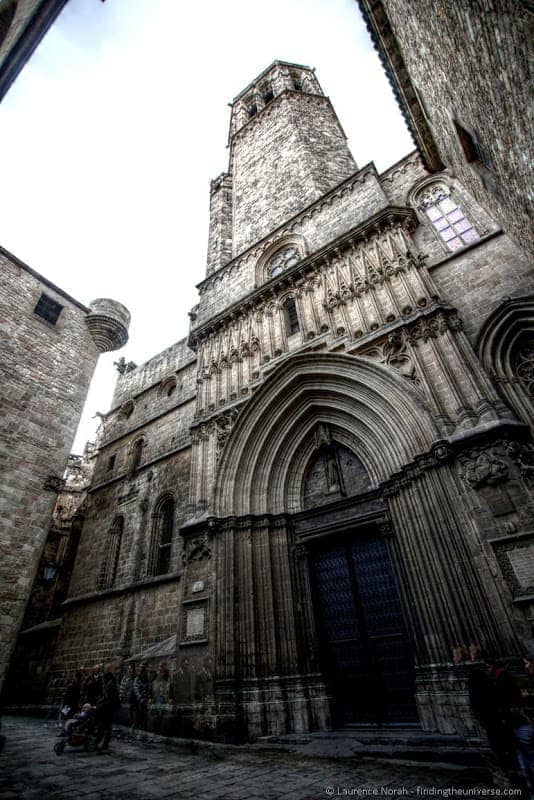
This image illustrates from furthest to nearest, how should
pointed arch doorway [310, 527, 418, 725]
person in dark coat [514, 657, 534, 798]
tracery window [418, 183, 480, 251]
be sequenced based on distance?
1. tracery window [418, 183, 480, 251]
2. pointed arch doorway [310, 527, 418, 725]
3. person in dark coat [514, 657, 534, 798]

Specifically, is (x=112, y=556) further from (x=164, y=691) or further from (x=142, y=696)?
(x=164, y=691)

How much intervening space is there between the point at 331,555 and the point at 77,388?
1088 centimetres

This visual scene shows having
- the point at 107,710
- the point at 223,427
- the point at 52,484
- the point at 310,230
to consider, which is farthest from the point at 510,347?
the point at 52,484

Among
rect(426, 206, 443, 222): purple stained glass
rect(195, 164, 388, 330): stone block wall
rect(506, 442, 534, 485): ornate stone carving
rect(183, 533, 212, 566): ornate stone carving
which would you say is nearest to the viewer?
rect(506, 442, 534, 485): ornate stone carving

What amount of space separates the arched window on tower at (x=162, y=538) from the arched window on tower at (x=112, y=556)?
6.41ft

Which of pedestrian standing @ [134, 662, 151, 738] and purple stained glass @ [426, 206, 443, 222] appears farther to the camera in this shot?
purple stained glass @ [426, 206, 443, 222]

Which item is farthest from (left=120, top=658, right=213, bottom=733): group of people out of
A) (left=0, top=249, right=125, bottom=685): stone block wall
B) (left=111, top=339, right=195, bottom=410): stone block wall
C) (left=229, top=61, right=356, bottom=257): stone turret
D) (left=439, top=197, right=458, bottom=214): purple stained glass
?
(left=229, top=61, right=356, bottom=257): stone turret

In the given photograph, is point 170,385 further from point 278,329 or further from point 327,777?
point 327,777

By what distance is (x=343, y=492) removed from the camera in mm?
8086

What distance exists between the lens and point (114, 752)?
589cm

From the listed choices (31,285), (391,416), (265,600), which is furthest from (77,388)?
(391,416)

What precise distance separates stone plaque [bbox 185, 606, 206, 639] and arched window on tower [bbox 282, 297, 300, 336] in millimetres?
6892

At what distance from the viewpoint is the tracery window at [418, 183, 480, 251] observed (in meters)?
9.12

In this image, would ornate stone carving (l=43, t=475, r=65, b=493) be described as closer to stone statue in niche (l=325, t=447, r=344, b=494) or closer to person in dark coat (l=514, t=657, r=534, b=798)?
stone statue in niche (l=325, t=447, r=344, b=494)
